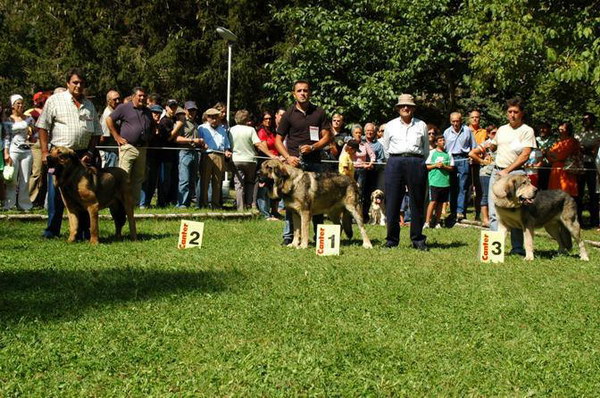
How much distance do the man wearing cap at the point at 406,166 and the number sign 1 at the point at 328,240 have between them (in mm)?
1364

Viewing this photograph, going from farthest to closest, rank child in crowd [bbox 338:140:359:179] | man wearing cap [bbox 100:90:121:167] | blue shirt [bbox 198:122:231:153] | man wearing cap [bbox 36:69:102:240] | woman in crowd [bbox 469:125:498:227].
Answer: blue shirt [bbox 198:122:231:153] → child in crowd [bbox 338:140:359:179] → woman in crowd [bbox 469:125:498:227] → man wearing cap [bbox 100:90:121:167] → man wearing cap [bbox 36:69:102:240]

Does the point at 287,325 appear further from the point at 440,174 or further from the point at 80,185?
the point at 440,174

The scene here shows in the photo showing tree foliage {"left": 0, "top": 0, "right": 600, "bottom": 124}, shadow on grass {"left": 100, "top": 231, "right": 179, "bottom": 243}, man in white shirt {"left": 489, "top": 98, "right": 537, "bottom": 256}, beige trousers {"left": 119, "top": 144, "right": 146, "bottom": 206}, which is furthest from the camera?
tree foliage {"left": 0, "top": 0, "right": 600, "bottom": 124}

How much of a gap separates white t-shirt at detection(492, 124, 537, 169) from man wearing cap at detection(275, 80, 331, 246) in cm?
232

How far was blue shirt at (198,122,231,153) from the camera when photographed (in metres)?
16.2

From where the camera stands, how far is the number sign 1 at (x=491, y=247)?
380 inches

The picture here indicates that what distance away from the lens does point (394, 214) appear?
10.8 m

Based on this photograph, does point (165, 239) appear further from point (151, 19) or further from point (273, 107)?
point (151, 19)

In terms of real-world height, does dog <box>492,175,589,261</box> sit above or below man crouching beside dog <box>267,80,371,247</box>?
below

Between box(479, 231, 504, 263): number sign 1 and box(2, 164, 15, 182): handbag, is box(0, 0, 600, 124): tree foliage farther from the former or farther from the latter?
box(2, 164, 15, 182): handbag

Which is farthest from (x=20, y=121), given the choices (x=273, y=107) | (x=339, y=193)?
(x=273, y=107)

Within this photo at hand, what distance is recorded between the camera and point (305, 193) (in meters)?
10.3

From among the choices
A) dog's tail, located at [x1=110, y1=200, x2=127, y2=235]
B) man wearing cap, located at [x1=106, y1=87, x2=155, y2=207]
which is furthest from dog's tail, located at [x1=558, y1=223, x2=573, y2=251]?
man wearing cap, located at [x1=106, y1=87, x2=155, y2=207]

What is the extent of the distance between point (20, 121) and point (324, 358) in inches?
420
